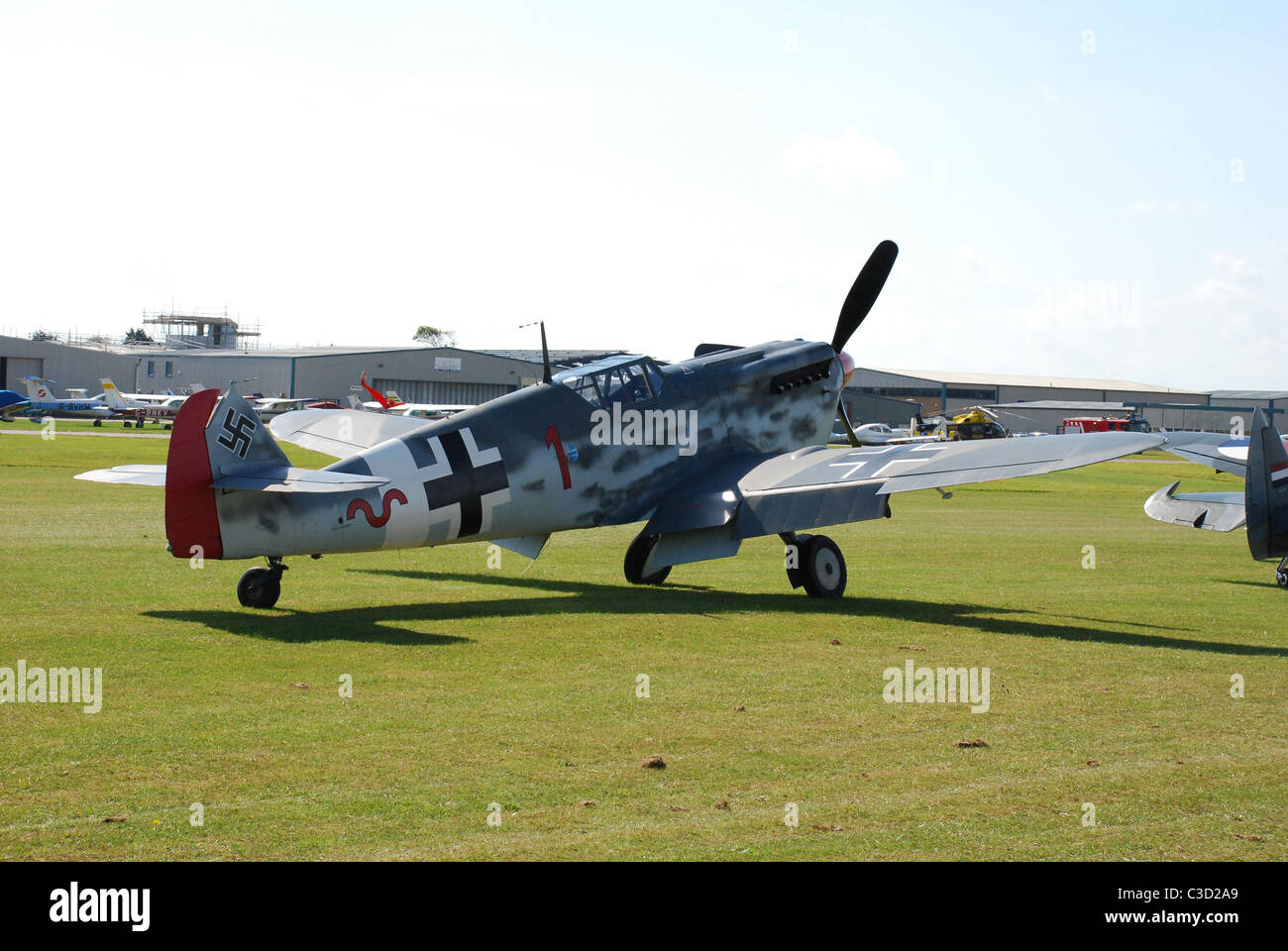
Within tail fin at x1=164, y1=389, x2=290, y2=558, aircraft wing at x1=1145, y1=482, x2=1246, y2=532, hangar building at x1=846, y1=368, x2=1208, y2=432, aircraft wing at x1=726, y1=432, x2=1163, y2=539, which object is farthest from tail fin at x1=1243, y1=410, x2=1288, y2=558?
hangar building at x1=846, y1=368, x2=1208, y2=432

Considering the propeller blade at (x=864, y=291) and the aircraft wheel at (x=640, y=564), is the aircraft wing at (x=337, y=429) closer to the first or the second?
the aircraft wheel at (x=640, y=564)

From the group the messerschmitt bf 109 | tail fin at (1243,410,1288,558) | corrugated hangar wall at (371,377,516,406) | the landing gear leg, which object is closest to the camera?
the messerschmitt bf 109

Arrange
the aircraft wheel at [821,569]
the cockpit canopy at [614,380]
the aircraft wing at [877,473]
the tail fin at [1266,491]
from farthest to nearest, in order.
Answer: the tail fin at [1266,491] < the aircraft wheel at [821,569] < the cockpit canopy at [614,380] < the aircraft wing at [877,473]

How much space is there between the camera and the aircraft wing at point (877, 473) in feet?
41.3

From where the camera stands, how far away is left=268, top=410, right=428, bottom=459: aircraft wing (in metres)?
16.9

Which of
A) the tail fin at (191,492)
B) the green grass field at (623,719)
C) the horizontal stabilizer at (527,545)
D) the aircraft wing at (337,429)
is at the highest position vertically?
the aircraft wing at (337,429)

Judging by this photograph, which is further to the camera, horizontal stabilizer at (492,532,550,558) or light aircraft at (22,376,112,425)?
light aircraft at (22,376,112,425)

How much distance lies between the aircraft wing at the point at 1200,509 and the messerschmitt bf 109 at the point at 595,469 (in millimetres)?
5699

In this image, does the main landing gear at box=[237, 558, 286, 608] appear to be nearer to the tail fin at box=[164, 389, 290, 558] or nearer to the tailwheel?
the tail fin at box=[164, 389, 290, 558]

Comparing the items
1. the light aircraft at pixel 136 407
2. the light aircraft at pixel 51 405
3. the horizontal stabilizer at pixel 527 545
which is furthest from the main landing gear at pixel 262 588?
the light aircraft at pixel 51 405

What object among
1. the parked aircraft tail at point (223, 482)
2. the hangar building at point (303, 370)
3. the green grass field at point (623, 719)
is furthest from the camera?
the hangar building at point (303, 370)

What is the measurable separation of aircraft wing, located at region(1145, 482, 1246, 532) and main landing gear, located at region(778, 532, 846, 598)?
22.6ft
